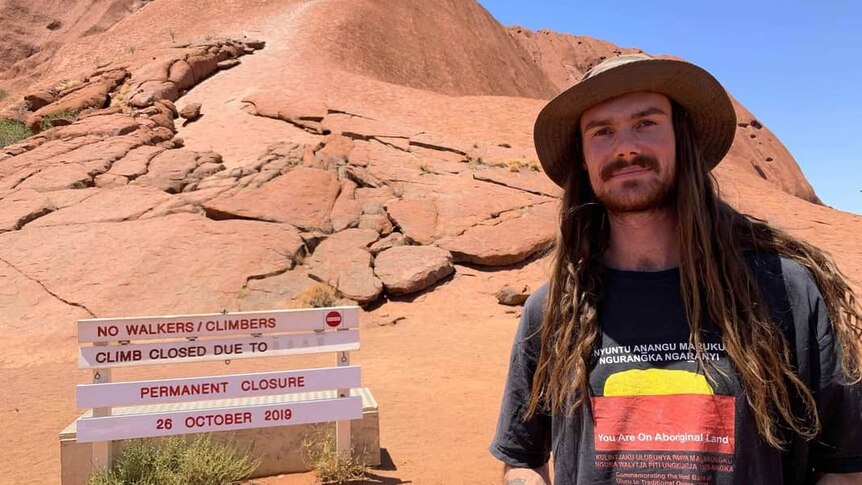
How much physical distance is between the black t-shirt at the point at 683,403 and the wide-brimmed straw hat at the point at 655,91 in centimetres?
46

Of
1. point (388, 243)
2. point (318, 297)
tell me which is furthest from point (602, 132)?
point (388, 243)

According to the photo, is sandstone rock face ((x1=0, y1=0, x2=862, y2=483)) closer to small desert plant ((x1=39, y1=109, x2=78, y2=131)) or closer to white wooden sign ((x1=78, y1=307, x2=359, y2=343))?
small desert plant ((x1=39, y1=109, x2=78, y2=131))

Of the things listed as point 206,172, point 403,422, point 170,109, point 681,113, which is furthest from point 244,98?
point 681,113

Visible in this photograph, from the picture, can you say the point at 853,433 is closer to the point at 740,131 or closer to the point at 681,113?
the point at 681,113

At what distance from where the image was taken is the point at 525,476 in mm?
1832

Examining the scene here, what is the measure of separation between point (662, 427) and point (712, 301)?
0.34 metres

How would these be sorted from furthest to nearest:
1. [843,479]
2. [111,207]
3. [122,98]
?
[122,98], [111,207], [843,479]

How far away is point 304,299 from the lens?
10.8 metres

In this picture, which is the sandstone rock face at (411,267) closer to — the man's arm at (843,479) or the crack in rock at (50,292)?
the crack in rock at (50,292)

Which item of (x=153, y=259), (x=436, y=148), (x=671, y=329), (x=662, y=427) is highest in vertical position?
(x=436, y=148)

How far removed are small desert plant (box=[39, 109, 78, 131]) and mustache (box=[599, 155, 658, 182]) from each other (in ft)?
72.3

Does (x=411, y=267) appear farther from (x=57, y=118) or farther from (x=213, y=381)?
(x=57, y=118)

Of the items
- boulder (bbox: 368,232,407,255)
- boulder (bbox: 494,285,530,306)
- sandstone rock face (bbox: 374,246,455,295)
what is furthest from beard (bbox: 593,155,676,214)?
boulder (bbox: 368,232,407,255)

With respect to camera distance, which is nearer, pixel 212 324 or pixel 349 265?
pixel 212 324
